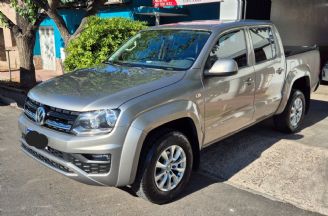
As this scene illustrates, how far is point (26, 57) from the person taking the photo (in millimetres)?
10461

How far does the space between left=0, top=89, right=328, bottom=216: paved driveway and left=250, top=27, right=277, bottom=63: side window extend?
133 cm

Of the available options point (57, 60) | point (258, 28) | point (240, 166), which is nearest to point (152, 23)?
point (57, 60)

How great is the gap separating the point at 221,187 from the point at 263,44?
7.19ft

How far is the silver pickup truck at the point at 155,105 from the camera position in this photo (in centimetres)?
335

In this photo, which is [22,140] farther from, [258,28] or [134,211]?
[258,28]

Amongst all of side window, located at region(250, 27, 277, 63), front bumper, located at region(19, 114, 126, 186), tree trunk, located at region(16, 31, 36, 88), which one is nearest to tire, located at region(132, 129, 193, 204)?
front bumper, located at region(19, 114, 126, 186)

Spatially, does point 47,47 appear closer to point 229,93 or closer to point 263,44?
point 263,44

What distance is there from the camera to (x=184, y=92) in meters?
3.85

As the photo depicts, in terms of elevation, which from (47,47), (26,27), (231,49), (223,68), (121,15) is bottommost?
(47,47)

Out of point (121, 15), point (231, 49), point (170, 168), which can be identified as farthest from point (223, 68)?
point (121, 15)

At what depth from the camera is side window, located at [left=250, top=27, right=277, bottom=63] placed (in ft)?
16.6

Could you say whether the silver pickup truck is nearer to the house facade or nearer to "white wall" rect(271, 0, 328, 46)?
the house facade

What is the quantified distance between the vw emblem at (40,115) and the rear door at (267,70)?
2717 mm

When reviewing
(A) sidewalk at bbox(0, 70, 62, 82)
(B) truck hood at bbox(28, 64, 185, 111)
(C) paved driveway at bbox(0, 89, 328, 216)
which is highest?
(B) truck hood at bbox(28, 64, 185, 111)
